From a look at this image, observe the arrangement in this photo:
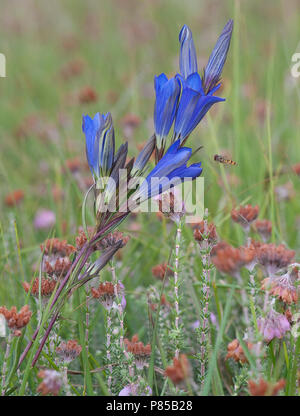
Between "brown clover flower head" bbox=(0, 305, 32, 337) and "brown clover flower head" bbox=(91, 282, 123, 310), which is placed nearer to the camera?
"brown clover flower head" bbox=(0, 305, 32, 337)

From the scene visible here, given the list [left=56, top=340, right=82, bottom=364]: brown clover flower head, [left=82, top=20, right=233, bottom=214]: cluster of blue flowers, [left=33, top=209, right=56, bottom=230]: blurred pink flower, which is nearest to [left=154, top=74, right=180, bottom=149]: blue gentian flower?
[left=82, top=20, right=233, bottom=214]: cluster of blue flowers

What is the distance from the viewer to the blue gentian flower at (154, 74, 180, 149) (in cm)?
79

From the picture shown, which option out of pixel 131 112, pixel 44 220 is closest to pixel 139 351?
pixel 44 220

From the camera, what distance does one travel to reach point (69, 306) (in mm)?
1297

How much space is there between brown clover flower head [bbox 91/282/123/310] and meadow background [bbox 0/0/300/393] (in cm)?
21

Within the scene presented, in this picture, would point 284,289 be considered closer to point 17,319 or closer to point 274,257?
point 274,257

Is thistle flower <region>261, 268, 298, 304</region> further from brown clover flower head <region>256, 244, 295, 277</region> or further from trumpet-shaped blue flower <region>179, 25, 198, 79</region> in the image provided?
trumpet-shaped blue flower <region>179, 25, 198, 79</region>

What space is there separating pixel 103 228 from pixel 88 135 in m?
0.15

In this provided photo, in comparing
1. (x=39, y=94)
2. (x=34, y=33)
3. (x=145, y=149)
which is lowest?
(x=145, y=149)

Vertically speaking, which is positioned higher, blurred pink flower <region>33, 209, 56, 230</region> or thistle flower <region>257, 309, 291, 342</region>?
blurred pink flower <region>33, 209, 56, 230</region>

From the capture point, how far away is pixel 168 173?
0.80 metres

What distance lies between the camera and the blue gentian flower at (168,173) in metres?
0.79
